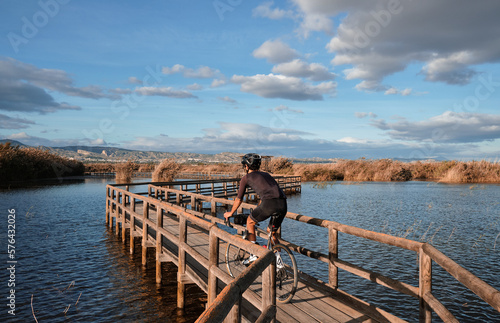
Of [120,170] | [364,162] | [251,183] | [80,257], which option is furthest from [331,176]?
[251,183]

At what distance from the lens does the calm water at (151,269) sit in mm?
7476

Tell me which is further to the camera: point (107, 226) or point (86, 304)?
point (107, 226)

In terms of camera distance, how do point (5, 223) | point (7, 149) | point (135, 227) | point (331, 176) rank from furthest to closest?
point (331, 176), point (7, 149), point (5, 223), point (135, 227)

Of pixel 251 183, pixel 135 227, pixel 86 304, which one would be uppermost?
pixel 251 183

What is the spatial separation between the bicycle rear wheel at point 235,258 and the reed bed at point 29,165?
44.8 m

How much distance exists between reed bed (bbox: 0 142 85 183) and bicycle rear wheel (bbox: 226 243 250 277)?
1765 inches

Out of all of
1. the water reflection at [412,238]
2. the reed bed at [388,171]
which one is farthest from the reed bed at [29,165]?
the water reflection at [412,238]

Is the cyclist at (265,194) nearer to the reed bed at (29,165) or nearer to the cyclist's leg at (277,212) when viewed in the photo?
the cyclist's leg at (277,212)

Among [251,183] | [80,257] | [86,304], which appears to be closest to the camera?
[251,183]

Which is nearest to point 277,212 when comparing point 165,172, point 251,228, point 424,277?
point 251,228

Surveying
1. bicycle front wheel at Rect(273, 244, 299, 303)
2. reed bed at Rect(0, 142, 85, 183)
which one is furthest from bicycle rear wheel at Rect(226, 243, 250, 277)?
reed bed at Rect(0, 142, 85, 183)

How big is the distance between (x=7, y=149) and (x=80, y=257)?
137ft

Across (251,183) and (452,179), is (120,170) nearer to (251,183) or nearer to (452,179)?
(251,183)

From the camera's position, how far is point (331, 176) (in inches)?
2034
